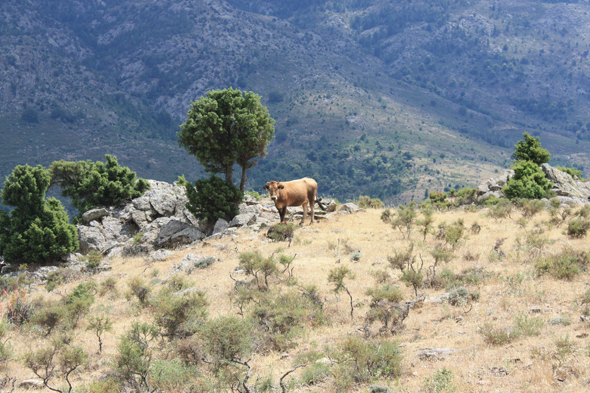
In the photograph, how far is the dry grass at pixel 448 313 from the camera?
5945 mm

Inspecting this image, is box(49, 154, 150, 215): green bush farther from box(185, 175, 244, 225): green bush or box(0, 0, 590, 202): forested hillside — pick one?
box(0, 0, 590, 202): forested hillside

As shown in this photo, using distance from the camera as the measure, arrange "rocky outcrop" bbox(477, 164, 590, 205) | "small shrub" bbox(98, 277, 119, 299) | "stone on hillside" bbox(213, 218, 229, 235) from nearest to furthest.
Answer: "small shrub" bbox(98, 277, 119, 299)
"stone on hillside" bbox(213, 218, 229, 235)
"rocky outcrop" bbox(477, 164, 590, 205)

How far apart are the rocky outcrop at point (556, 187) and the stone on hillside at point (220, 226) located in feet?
59.0

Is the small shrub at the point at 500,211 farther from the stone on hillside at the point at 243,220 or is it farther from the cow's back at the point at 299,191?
the stone on hillside at the point at 243,220

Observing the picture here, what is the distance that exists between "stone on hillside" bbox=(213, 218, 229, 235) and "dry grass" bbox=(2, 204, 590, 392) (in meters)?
4.43

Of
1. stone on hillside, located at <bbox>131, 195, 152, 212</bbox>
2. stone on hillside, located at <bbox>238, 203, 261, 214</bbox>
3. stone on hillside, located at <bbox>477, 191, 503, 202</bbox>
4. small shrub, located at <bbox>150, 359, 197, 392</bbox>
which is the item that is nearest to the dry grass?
small shrub, located at <bbox>150, 359, 197, 392</bbox>

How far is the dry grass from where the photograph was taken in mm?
5945

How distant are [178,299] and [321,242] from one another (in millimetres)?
8949

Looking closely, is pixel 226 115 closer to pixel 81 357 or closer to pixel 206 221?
pixel 206 221

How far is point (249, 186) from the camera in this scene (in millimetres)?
127750

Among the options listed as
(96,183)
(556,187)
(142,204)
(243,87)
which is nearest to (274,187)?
(142,204)

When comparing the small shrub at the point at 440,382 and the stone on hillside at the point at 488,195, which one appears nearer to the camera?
the small shrub at the point at 440,382

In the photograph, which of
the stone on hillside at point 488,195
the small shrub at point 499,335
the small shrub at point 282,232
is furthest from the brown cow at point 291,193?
the small shrub at point 499,335

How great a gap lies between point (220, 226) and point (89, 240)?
8.69m
